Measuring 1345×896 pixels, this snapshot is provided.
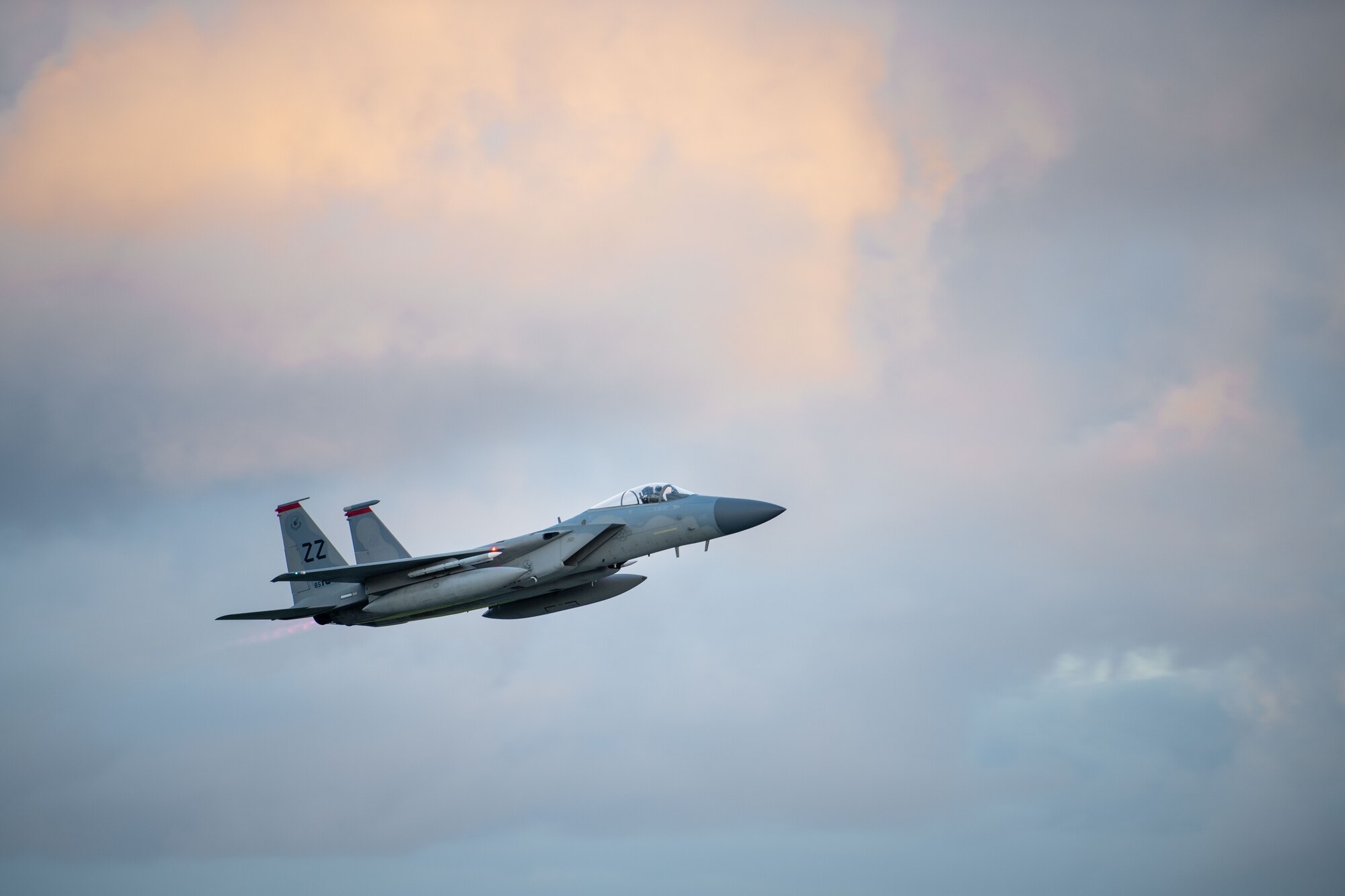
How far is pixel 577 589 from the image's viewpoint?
49.4m

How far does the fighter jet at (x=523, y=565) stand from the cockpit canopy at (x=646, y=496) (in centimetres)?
3

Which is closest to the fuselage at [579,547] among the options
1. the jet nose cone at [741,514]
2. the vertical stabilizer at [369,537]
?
the jet nose cone at [741,514]

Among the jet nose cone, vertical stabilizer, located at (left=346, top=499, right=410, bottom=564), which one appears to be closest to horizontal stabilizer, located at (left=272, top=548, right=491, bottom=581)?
vertical stabilizer, located at (left=346, top=499, right=410, bottom=564)

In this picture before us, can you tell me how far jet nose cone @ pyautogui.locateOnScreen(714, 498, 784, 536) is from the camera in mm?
44812

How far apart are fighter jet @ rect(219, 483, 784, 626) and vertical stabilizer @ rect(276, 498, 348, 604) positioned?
4.13 feet

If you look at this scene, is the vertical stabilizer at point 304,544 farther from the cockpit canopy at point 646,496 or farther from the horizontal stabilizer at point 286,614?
the cockpit canopy at point 646,496

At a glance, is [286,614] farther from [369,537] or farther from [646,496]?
[646,496]

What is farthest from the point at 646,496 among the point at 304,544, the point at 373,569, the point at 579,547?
the point at 304,544

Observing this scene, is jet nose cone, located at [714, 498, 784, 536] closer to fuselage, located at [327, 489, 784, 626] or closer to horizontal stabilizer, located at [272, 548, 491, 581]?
fuselage, located at [327, 489, 784, 626]

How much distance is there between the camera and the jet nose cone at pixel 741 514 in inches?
1764

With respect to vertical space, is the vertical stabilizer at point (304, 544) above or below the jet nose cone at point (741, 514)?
above

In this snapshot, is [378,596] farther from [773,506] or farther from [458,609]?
[773,506]

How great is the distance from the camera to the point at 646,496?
152 feet

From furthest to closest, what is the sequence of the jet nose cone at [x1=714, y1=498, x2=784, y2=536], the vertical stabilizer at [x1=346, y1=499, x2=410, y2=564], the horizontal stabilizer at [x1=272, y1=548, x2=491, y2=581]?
the vertical stabilizer at [x1=346, y1=499, x2=410, y2=564]
the horizontal stabilizer at [x1=272, y1=548, x2=491, y2=581]
the jet nose cone at [x1=714, y1=498, x2=784, y2=536]
